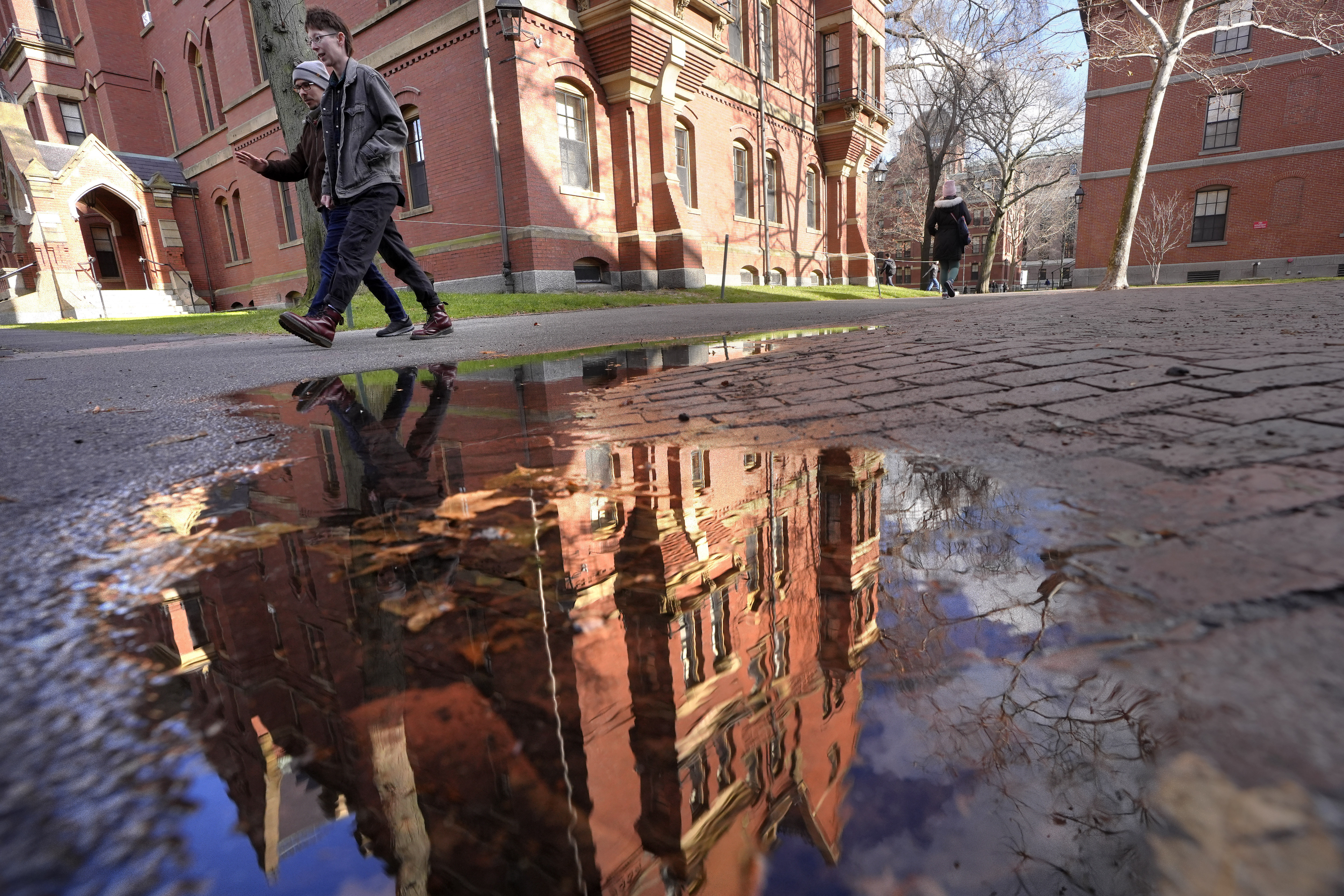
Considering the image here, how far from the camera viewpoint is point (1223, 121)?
80.2ft

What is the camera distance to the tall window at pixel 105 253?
87.7ft

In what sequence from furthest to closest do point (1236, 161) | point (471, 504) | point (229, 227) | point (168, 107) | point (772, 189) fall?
1. point (168, 107)
2. point (1236, 161)
3. point (229, 227)
4. point (772, 189)
5. point (471, 504)

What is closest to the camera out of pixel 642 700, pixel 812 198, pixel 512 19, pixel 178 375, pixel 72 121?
pixel 642 700

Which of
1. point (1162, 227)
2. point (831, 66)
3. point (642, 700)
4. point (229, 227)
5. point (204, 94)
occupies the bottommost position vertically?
point (642, 700)

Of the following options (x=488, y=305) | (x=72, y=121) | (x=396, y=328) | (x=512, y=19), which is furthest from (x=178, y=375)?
(x=72, y=121)

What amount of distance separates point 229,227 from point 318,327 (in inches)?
960

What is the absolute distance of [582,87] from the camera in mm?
14023

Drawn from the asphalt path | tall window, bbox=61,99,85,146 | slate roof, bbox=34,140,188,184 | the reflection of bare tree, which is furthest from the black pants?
tall window, bbox=61,99,85,146

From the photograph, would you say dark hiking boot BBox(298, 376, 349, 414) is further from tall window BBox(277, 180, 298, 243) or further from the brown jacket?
tall window BBox(277, 180, 298, 243)

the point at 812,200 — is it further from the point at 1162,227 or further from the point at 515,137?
the point at 1162,227

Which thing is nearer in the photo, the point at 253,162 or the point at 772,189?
the point at 253,162

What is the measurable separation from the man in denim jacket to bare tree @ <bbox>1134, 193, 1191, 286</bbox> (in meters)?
29.0

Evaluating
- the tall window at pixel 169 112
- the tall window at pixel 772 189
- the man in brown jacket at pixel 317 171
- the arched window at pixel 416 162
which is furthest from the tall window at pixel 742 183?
the tall window at pixel 169 112

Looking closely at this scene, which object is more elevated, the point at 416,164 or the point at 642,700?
the point at 416,164
